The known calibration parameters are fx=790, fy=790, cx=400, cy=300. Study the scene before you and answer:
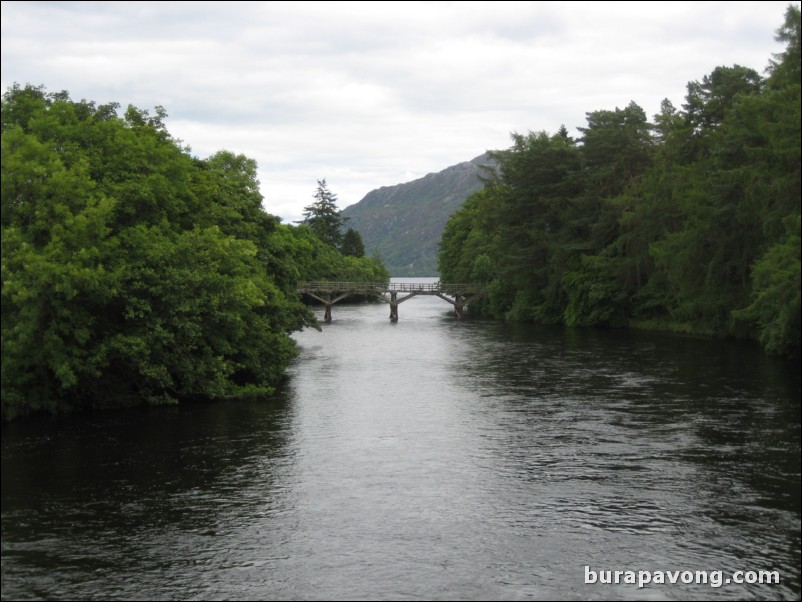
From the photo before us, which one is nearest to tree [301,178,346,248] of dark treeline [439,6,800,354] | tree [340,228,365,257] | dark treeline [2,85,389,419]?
tree [340,228,365,257]

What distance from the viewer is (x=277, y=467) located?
26641mm

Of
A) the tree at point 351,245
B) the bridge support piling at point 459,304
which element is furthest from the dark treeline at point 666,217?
the tree at point 351,245

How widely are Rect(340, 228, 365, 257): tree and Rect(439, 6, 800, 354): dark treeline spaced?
67.7 meters

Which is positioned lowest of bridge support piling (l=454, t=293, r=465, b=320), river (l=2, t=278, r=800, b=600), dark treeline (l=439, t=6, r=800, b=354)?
river (l=2, t=278, r=800, b=600)

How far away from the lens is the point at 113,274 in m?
32.8

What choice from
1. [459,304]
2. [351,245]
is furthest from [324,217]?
[459,304]

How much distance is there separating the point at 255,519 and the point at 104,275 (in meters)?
15.6

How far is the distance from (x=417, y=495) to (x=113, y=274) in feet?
55.4

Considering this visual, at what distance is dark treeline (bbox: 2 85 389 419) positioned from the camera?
30.6 metres

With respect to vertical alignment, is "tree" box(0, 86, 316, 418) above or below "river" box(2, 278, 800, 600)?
above

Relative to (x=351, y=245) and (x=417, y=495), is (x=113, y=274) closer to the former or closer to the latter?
(x=417, y=495)

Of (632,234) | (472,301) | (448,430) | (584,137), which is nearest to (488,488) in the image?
(448,430)

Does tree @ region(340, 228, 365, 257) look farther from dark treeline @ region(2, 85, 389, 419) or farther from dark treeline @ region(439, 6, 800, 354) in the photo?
dark treeline @ region(2, 85, 389, 419)

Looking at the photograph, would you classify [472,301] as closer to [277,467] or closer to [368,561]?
[277,467]
